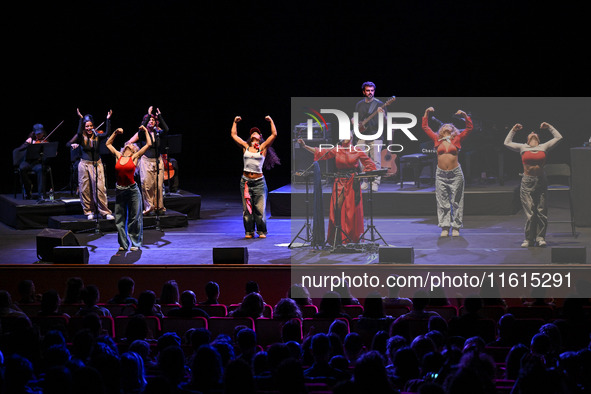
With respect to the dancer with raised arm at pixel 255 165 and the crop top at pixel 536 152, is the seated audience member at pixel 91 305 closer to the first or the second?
the dancer with raised arm at pixel 255 165

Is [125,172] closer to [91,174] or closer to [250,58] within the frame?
[91,174]

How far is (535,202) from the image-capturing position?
416 inches

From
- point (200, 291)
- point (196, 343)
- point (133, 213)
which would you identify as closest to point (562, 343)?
point (196, 343)

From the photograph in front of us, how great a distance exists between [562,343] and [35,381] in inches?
164

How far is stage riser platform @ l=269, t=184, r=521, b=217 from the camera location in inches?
560

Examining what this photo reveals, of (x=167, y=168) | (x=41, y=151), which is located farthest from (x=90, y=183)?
(x=167, y=168)

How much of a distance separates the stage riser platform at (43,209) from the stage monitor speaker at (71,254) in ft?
12.8

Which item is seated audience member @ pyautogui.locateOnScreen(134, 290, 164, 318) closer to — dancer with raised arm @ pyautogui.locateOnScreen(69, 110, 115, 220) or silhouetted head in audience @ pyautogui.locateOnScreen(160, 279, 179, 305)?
silhouetted head in audience @ pyautogui.locateOnScreen(160, 279, 179, 305)

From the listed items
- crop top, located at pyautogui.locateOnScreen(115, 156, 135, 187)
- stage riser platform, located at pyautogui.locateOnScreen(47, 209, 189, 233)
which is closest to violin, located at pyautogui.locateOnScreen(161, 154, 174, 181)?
stage riser platform, located at pyautogui.locateOnScreen(47, 209, 189, 233)

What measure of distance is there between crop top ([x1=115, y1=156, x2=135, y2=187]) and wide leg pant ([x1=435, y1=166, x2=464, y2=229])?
15.2ft

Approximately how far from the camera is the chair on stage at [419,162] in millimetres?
15594

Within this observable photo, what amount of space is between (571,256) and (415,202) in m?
5.57

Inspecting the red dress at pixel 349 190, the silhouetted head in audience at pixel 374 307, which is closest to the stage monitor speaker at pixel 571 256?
the red dress at pixel 349 190

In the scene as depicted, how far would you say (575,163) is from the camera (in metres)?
12.7
